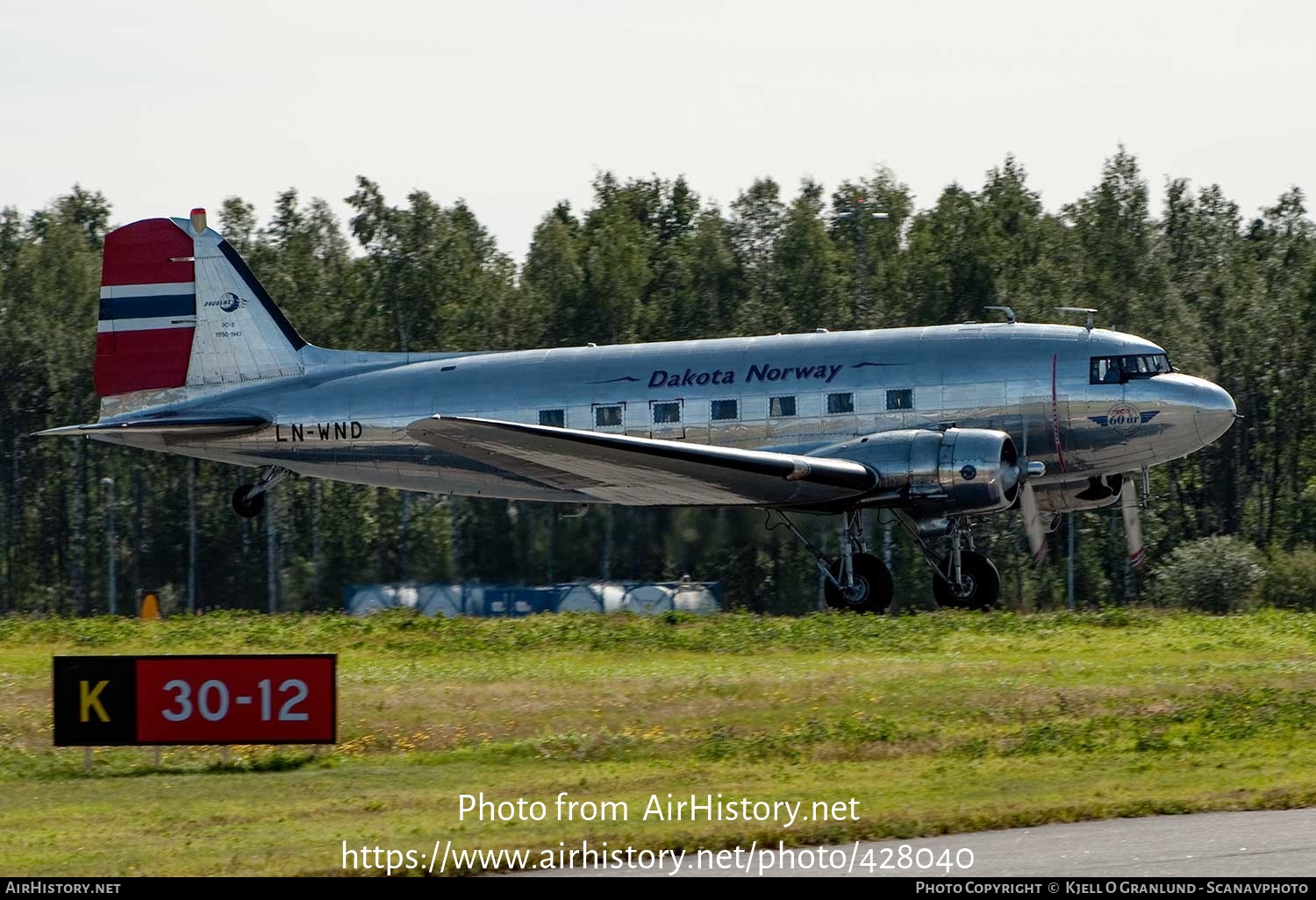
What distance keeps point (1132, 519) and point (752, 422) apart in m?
6.45

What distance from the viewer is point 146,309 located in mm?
31031

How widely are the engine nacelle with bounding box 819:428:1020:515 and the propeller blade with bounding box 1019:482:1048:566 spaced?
502mm

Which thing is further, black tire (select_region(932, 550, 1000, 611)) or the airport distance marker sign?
black tire (select_region(932, 550, 1000, 611))

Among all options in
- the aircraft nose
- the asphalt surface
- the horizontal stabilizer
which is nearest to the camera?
the asphalt surface

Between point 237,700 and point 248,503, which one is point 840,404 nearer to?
point 248,503

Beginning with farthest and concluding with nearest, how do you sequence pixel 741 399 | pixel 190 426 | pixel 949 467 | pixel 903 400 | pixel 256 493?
1. pixel 256 493
2. pixel 190 426
3. pixel 741 399
4. pixel 903 400
5. pixel 949 467

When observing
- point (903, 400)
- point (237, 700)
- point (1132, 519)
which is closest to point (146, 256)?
point (903, 400)

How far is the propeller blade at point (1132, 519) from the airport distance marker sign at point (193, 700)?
49.0 feet

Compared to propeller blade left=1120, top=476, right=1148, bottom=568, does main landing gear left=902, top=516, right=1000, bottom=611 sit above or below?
below

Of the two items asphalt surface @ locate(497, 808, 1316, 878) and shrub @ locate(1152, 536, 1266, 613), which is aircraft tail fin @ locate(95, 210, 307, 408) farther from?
asphalt surface @ locate(497, 808, 1316, 878)

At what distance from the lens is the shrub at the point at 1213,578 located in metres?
33.5

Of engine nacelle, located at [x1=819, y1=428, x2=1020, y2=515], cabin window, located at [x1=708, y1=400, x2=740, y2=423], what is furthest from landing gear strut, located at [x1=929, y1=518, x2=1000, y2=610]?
cabin window, located at [x1=708, y1=400, x2=740, y2=423]

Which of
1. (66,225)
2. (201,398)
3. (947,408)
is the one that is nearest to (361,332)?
(66,225)

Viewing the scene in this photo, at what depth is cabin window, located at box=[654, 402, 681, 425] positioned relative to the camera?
86.9 feet
